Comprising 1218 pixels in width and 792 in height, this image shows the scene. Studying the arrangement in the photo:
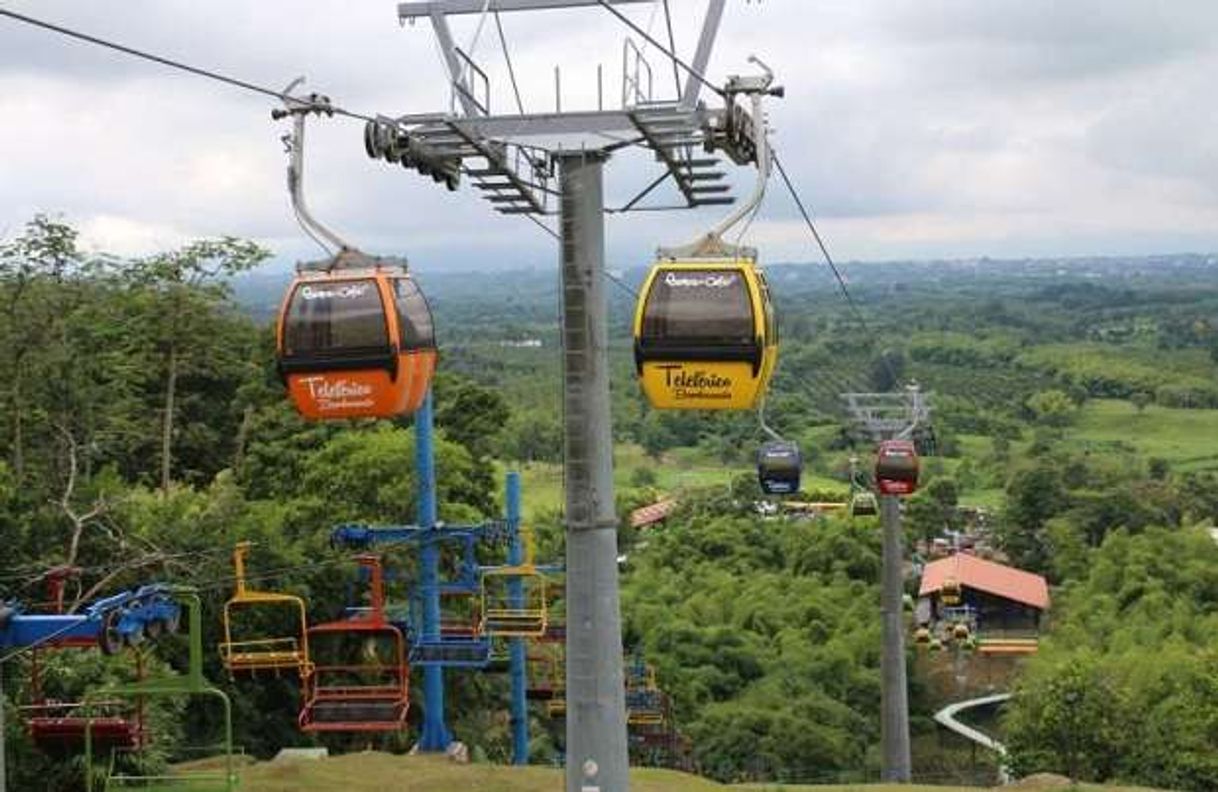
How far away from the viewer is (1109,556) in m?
44.2

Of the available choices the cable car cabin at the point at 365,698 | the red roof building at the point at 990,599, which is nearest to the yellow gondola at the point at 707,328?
the cable car cabin at the point at 365,698

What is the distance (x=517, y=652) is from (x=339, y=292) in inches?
424

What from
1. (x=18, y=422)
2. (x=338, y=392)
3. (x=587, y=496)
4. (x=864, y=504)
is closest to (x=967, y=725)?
(x=864, y=504)

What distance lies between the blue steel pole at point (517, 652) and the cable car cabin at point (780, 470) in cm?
309

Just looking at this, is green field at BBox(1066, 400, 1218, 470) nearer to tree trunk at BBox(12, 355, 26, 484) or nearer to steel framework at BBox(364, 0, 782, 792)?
tree trunk at BBox(12, 355, 26, 484)

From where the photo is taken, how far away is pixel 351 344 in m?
7.75

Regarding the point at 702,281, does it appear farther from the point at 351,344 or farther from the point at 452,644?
the point at 452,644

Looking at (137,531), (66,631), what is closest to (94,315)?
(137,531)

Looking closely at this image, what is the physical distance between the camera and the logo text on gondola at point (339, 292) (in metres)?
7.82

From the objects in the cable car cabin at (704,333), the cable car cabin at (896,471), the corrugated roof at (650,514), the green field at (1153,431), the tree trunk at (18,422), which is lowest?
the green field at (1153,431)

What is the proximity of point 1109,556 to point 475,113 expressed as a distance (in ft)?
127

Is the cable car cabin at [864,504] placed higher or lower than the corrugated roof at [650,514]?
higher

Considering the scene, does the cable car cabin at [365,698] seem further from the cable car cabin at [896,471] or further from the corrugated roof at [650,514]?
the corrugated roof at [650,514]

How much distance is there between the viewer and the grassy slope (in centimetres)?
1595
